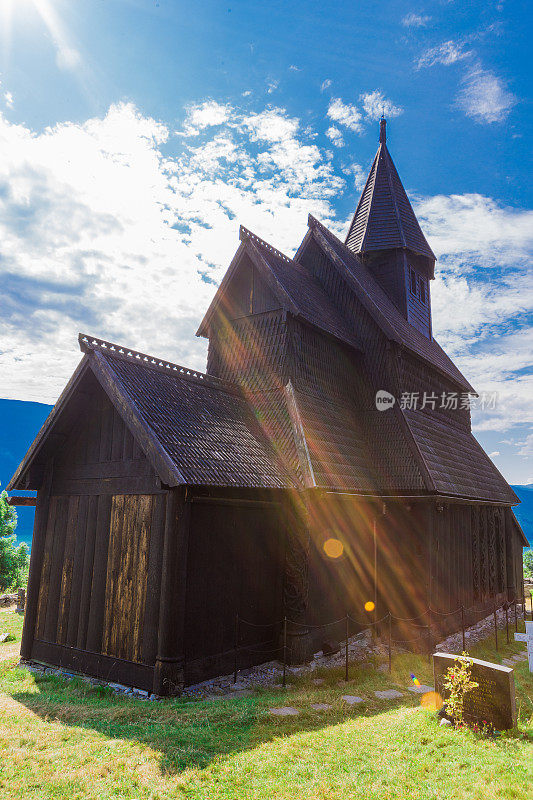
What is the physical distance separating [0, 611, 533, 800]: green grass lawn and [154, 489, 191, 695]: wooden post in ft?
1.83

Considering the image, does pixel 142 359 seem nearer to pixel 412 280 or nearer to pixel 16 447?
pixel 412 280

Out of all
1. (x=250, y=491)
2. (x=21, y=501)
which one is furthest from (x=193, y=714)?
(x=21, y=501)

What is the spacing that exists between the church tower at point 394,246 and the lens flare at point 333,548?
36.8 ft

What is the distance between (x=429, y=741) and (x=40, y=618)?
8.82 m

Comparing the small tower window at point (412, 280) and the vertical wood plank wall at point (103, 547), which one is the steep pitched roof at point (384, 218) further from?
the vertical wood plank wall at point (103, 547)

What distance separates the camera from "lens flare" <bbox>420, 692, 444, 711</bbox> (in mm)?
7883

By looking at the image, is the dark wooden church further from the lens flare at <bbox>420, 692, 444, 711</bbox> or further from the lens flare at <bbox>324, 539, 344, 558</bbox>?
the lens flare at <bbox>420, 692, 444, 711</bbox>

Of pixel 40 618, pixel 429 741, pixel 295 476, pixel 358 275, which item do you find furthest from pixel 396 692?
pixel 358 275

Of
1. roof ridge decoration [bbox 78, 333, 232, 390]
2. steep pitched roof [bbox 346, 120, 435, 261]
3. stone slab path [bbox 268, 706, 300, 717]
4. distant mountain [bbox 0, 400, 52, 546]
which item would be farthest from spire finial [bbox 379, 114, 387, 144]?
distant mountain [bbox 0, 400, 52, 546]

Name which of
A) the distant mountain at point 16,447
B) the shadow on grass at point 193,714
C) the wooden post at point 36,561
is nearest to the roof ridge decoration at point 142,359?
the wooden post at point 36,561

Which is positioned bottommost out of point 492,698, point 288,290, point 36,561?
point 492,698

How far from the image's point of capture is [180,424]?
1036 cm

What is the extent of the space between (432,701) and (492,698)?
169cm

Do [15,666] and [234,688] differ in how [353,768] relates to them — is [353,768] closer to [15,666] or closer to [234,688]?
[234,688]
